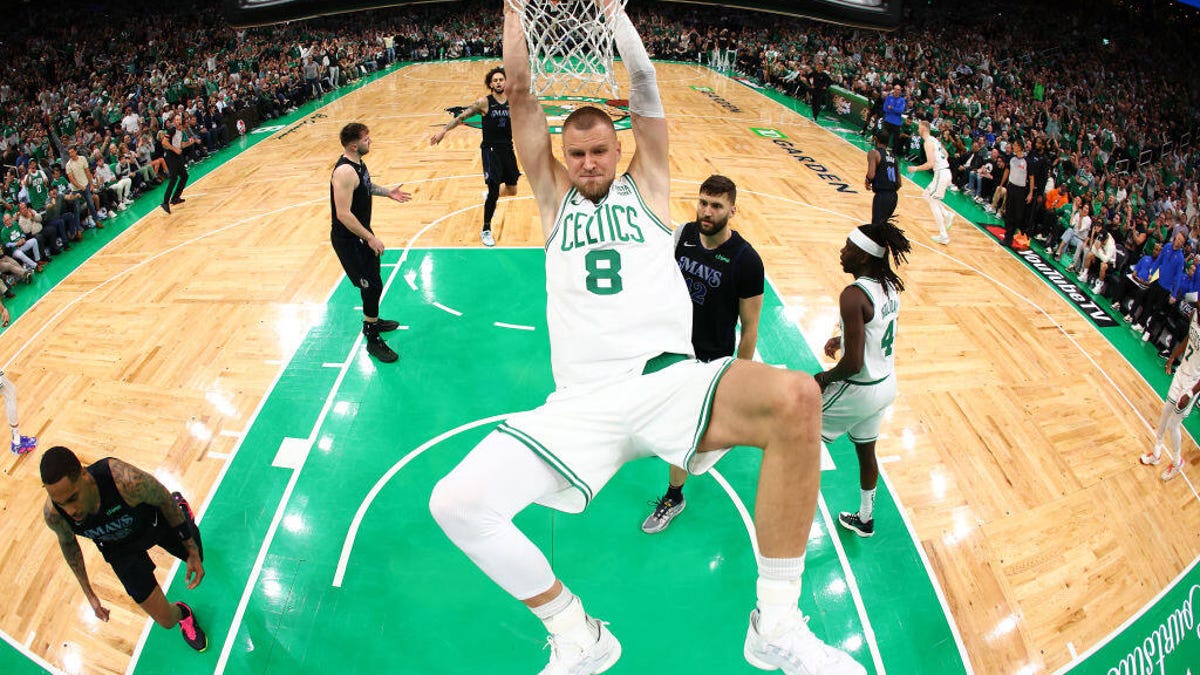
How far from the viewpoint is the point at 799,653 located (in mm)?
2107

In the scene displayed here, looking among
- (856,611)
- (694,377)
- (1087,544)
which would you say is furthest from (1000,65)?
(694,377)

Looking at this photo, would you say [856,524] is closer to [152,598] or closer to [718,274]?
[718,274]

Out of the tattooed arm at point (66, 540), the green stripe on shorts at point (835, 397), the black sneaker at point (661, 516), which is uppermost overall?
the green stripe on shorts at point (835, 397)

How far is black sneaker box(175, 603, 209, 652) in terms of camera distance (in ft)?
12.9

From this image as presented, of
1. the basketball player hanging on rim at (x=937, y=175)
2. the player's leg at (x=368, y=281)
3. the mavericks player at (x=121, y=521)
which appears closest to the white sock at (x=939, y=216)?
the basketball player hanging on rim at (x=937, y=175)

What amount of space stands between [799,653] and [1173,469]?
554 centimetres

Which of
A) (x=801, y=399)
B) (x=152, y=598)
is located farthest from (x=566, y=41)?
(x=152, y=598)

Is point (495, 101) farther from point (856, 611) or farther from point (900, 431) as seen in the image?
point (856, 611)

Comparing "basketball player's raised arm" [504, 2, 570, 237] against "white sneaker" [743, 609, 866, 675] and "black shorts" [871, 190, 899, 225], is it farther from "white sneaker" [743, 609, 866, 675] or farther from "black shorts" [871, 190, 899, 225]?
"black shorts" [871, 190, 899, 225]

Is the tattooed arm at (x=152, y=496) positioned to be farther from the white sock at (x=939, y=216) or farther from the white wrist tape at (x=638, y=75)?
the white sock at (x=939, y=216)

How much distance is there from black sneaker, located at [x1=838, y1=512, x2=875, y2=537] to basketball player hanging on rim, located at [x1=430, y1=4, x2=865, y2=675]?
9.18 feet

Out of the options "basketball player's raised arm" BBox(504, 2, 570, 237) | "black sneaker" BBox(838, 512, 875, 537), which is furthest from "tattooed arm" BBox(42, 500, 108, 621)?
"black sneaker" BBox(838, 512, 875, 537)

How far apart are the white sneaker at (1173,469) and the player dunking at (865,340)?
3.23 meters

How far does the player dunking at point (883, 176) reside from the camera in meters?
8.78
